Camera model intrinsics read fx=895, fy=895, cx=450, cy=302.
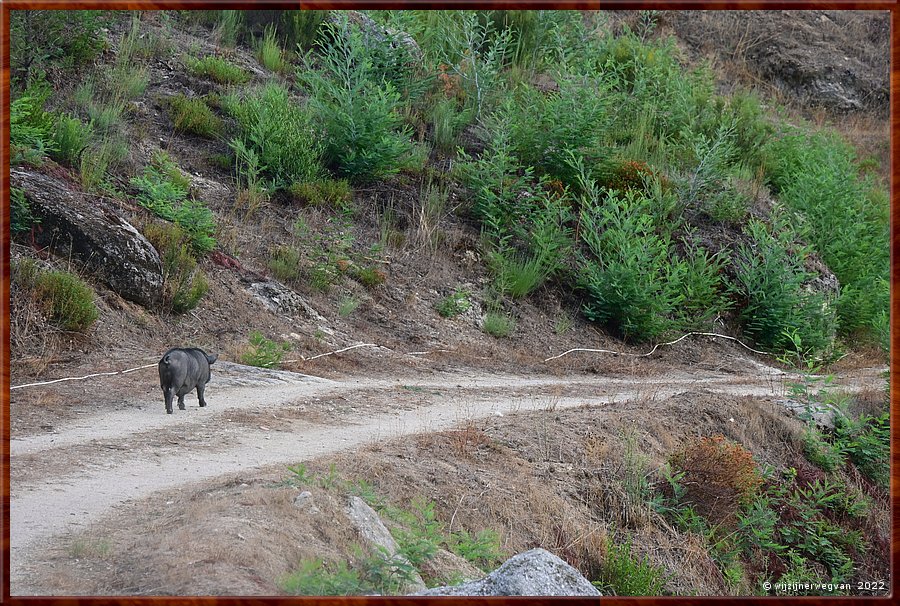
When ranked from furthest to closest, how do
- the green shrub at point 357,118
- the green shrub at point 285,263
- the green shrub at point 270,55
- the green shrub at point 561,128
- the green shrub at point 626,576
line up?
the green shrub at point 270,55 → the green shrub at point 561,128 → the green shrub at point 357,118 → the green shrub at point 285,263 → the green shrub at point 626,576

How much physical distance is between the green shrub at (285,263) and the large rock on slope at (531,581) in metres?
9.24

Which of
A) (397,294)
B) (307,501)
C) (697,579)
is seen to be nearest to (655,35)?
(397,294)

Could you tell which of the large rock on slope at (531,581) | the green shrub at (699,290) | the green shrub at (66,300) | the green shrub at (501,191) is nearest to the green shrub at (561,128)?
the green shrub at (501,191)

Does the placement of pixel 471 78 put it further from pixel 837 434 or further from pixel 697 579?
pixel 697 579

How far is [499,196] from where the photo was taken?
15.9 m

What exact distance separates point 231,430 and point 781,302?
1113 centimetres

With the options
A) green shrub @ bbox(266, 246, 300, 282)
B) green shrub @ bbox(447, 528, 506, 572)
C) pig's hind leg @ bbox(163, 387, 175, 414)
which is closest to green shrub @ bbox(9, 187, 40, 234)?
green shrub @ bbox(266, 246, 300, 282)

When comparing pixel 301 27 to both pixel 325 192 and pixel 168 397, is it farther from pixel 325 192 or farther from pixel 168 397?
pixel 168 397

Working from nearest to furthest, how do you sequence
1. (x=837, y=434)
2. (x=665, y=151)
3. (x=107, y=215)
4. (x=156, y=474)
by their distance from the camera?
(x=156, y=474) < (x=837, y=434) < (x=107, y=215) < (x=665, y=151)

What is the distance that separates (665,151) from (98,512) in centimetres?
1516

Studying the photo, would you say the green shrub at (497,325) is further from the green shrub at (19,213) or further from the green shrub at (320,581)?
the green shrub at (320,581)

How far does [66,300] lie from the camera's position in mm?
9195

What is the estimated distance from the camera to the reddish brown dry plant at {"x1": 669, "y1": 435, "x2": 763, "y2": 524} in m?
7.55

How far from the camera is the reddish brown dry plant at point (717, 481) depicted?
7.55 metres
